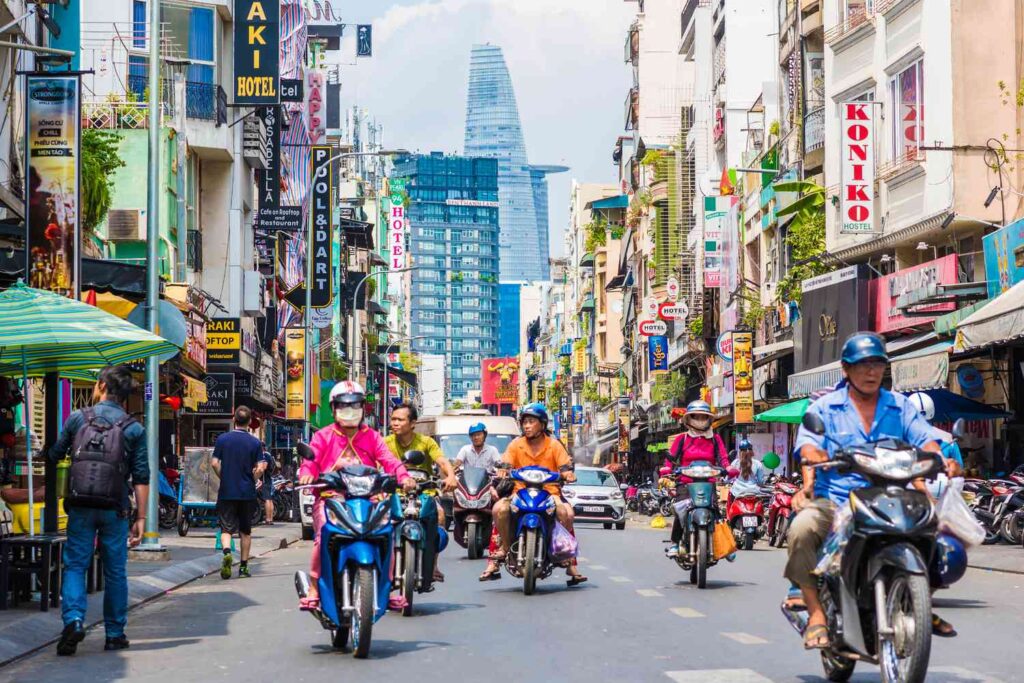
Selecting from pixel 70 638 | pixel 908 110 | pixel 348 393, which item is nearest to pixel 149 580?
pixel 70 638

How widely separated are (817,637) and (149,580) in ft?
35.8

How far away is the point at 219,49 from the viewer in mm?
48312

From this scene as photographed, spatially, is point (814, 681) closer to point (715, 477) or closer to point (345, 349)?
point (715, 477)

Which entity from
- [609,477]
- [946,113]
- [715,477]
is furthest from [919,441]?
[609,477]

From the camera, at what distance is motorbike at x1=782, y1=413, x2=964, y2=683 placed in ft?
26.5

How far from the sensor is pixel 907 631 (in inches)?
319

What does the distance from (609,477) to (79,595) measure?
29.2 m

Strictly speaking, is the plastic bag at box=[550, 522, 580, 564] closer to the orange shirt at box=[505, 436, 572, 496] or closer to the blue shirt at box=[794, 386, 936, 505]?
the orange shirt at box=[505, 436, 572, 496]

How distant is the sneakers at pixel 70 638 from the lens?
1173 cm

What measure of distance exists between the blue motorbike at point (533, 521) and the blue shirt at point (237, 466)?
4.40 m

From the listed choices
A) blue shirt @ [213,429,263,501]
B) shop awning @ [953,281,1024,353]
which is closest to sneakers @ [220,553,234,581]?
blue shirt @ [213,429,263,501]

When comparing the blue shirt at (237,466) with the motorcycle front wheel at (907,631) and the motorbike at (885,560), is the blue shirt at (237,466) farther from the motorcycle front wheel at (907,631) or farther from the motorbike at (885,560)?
the motorcycle front wheel at (907,631)

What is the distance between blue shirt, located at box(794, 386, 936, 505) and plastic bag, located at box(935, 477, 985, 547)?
0.39 m

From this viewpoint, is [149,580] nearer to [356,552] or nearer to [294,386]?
[356,552]
